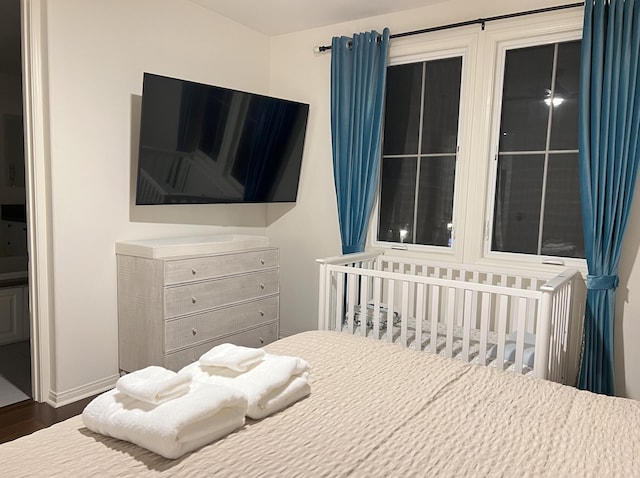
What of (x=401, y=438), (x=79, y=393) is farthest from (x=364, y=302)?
(x=79, y=393)

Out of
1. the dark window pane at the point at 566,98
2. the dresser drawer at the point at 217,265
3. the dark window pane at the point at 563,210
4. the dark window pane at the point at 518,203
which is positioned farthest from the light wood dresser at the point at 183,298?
the dark window pane at the point at 566,98

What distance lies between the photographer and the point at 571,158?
2844 mm


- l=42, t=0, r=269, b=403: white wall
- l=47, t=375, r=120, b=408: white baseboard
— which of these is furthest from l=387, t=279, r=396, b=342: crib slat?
l=47, t=375, r=120, b=408: white baseboard

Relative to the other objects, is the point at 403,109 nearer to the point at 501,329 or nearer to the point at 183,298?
the point at 501,329

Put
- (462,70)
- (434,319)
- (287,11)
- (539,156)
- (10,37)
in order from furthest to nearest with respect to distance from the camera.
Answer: (10,37) → (287,11) → (462,70) → (539,156) → (434,319)

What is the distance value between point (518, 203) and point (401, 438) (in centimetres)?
221

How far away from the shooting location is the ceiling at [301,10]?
3.21m

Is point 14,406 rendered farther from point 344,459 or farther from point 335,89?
point 335,89

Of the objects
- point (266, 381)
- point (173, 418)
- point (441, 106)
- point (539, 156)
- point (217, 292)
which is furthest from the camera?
point (441, 106)

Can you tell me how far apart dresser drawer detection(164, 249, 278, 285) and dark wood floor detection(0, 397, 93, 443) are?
922mm

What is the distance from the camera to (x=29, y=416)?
8.55ft

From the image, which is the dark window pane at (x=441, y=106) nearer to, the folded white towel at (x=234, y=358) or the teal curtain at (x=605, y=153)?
the teal curtain at (x=605, y=153)

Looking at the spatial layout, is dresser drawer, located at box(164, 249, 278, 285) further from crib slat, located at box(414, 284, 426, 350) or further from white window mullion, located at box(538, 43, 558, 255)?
white window mullion, located at box(538, 43, 558, 255)

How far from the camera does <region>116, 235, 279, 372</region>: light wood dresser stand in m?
2.76
